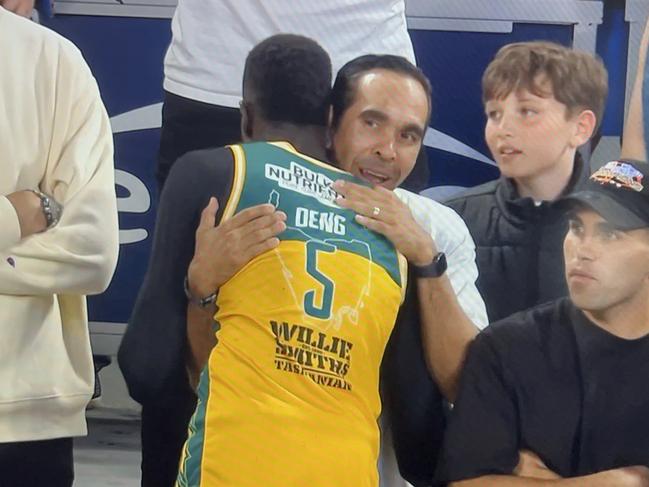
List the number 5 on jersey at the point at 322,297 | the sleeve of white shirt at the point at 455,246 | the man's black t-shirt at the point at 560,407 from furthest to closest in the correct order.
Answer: the sleeve of white shirt at the point at 455,246, the man's black t-shirt at the point at 560,407, the number 5 on jersey at the point at 322,297

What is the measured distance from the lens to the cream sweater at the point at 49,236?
1707 millimetres

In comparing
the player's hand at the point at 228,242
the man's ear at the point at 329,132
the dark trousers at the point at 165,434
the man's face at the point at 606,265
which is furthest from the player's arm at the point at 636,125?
the dark trousers at the point at 165,434

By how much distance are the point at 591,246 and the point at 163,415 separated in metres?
0.76

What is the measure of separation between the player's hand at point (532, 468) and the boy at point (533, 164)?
A: 0.25m

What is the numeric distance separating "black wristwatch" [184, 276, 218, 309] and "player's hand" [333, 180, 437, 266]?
24 centimetres

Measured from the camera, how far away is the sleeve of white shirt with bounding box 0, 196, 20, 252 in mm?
1681

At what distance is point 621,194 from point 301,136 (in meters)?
0.52

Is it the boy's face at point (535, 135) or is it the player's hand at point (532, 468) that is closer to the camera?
the player's hand at point (532, 468)

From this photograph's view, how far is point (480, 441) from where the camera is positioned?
1779 millimetres

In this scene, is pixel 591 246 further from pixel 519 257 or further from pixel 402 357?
pixel 402 357

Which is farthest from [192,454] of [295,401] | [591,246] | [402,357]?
[591,246]

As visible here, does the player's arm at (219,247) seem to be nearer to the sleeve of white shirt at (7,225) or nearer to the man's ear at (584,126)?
the sleeve of white shirt at (7,225)

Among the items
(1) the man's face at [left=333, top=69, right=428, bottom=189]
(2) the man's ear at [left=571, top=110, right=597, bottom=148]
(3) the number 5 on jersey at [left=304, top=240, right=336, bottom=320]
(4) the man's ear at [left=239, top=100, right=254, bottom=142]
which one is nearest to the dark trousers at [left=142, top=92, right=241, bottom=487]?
(4) the man's ear at [left=239, top=100, right=254, bottom=142]

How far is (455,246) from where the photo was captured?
189cm
